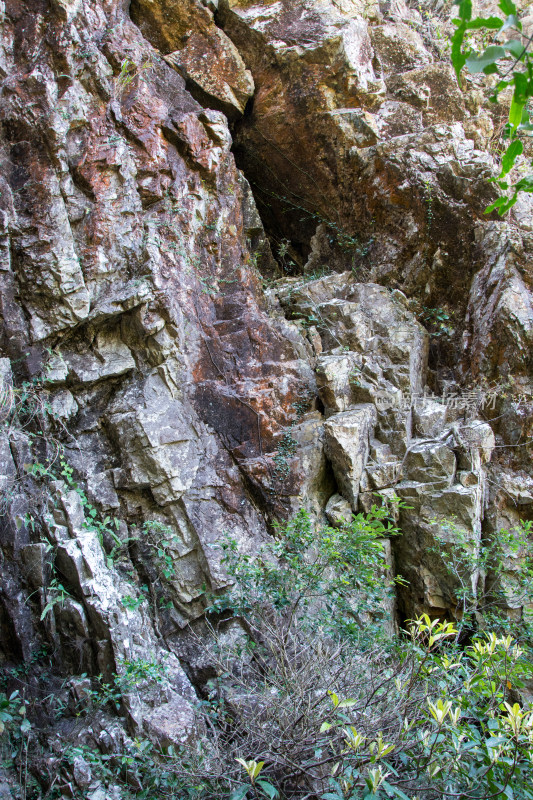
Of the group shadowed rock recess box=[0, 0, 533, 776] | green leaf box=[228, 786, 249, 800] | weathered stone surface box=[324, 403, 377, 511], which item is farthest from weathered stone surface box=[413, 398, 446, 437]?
green leaf box=[228, 786, 249, 800]

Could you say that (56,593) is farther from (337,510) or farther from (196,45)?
(196,45)

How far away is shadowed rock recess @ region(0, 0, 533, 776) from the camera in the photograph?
5.15m

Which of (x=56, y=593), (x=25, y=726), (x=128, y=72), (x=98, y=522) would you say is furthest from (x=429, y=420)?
(x=128, y=72)

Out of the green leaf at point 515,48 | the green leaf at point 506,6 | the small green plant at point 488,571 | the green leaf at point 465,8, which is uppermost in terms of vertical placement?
the green leaf at point 465,8

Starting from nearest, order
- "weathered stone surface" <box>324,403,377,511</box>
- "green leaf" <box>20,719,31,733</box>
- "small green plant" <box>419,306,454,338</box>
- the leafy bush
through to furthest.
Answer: the leafy bush < "green leaf" <box>20,719,31,733</box> < "weathered stone surface" <box>324,403,377,511</box> < "small green plant" <box>419,306,454,338</box>

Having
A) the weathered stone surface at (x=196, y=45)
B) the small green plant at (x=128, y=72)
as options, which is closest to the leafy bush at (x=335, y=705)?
the small green plant at (x=128, y=72)

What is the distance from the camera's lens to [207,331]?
628 cm

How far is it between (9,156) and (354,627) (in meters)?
6.17

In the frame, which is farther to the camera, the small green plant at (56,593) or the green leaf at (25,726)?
the small green plant at (56,593)

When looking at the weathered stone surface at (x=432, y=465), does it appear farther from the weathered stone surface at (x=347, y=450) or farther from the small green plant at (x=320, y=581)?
the small green plant at (x=320, y=581)

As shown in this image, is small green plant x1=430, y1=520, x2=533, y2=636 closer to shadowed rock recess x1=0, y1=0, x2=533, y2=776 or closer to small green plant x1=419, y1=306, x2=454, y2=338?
shadowed rock recess x1=0, y1=0, x2=533, y2=776

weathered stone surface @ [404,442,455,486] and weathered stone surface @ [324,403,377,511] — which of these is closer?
weathered stone surface @ [324,403,377,511]

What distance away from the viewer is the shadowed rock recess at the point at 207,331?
16.9 feet

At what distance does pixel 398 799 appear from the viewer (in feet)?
9.03
